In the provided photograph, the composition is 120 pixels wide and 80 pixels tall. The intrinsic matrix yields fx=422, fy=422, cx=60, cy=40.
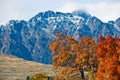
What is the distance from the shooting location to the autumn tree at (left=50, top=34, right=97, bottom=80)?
84375 mm

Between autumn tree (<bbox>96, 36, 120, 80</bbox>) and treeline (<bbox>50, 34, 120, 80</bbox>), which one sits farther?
treeline (<bbox>50, 34, 120, 80</bbox>)

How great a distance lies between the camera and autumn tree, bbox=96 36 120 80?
80.4m

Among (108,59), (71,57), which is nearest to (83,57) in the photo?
(71,57)

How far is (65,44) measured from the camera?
86.3 metres

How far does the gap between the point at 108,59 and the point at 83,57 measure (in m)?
5.36

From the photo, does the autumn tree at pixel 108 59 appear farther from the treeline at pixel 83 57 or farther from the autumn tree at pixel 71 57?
the autumn tree at pixel 71 57

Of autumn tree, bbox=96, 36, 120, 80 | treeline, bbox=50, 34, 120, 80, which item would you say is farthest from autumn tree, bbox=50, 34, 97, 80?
autumn tree, bbox=96, 36, 120, 80

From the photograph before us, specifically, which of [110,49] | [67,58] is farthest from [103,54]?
[67,58]

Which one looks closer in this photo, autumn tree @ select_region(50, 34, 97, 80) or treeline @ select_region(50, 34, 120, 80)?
treeline @ select_region(50, 34, 120, 80)

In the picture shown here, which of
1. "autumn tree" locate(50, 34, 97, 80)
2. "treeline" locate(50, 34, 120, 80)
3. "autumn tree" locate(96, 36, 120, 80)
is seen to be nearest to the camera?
"autumn tree" locate(96, 36, 120, 80)

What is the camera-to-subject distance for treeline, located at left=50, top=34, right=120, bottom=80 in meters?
83.2

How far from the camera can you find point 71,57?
A: 85750mm

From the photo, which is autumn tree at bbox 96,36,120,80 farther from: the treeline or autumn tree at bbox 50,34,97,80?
autumn tree at bbox 50,34,97,80

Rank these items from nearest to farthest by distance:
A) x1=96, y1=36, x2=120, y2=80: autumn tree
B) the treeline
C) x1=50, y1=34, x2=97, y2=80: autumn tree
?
x1=96, y1=36, x2=120, y2=80: autumn tree
the treeline
x1=50, y1=34, x2=97, y2=80: autumn tree
